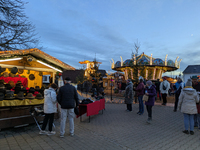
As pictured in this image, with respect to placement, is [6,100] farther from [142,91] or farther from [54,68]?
[142,91]

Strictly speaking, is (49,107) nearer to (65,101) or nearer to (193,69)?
(65,101)

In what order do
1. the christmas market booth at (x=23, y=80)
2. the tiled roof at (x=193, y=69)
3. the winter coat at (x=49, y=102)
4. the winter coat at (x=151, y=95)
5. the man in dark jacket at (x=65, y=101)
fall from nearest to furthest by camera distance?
the man in dark jacket at (x=65, y=101) → the winter coat at (x=49, y=102) → the christmas market booth at (x=23, y=80) → the winter coat at (x=151, y=95) → the tiled roof at (x=193, y=69)

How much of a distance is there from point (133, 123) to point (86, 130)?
2.27 m

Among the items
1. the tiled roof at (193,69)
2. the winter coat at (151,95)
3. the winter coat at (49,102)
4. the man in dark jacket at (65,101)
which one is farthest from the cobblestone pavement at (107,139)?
the tiled roof at (193,69)

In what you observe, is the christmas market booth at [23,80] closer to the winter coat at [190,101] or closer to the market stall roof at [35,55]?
the market stall roof at [35,55]

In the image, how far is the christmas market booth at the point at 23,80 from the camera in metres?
5.57

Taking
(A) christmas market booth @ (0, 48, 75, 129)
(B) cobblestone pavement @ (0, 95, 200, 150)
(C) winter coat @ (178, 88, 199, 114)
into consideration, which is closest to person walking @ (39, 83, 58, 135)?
(B) cobblestone pavement @ (0, 95, 200, 150)

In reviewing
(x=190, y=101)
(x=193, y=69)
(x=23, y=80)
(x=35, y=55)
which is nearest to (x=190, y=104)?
(x=190, y=101)

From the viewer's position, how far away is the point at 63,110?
5023mm

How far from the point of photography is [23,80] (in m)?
9.21

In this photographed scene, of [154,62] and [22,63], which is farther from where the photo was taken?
[154,62]

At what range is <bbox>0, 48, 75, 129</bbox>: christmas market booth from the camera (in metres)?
5.57

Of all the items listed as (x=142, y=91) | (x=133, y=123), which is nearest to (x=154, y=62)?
(x=142, y=91)

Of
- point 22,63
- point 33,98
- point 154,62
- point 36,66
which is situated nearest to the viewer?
point 33,98
